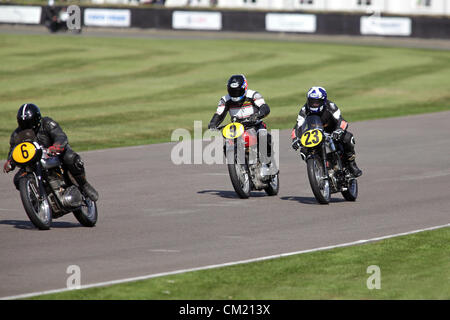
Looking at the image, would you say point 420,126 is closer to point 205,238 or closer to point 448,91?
point 448,91

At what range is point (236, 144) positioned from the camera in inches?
576

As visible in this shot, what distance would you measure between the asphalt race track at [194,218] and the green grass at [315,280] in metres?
0.46

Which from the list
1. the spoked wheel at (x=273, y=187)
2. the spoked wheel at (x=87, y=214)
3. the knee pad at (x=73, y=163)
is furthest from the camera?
the spoked wheel at (x=273, y=187)

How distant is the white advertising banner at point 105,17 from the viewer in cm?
5678

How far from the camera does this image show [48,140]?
12.4 metres

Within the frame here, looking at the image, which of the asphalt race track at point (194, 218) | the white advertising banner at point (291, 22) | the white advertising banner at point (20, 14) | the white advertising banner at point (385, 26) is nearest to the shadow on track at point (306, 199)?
the asphalt race track at point (194, 218)

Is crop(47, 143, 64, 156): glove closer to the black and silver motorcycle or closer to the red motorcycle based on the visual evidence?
the black and silver motorcycle

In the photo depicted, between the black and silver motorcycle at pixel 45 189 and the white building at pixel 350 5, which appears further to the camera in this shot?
the white building at pixel 350 5

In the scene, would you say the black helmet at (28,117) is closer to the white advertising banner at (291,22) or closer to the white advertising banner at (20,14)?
the white advertising banner at (291,22)

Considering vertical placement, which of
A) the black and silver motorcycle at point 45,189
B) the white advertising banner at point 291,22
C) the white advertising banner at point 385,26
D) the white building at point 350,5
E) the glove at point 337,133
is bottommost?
the black and silver motorcycle at point 45,189

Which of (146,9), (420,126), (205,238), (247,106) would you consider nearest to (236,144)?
(247,106)

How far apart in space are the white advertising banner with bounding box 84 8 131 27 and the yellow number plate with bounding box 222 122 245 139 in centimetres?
4343

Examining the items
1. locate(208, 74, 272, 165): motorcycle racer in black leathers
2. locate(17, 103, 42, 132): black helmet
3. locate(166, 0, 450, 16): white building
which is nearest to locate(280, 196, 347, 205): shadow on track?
locate(208, 74, 272, 165): motorcycle racer in black leathers
